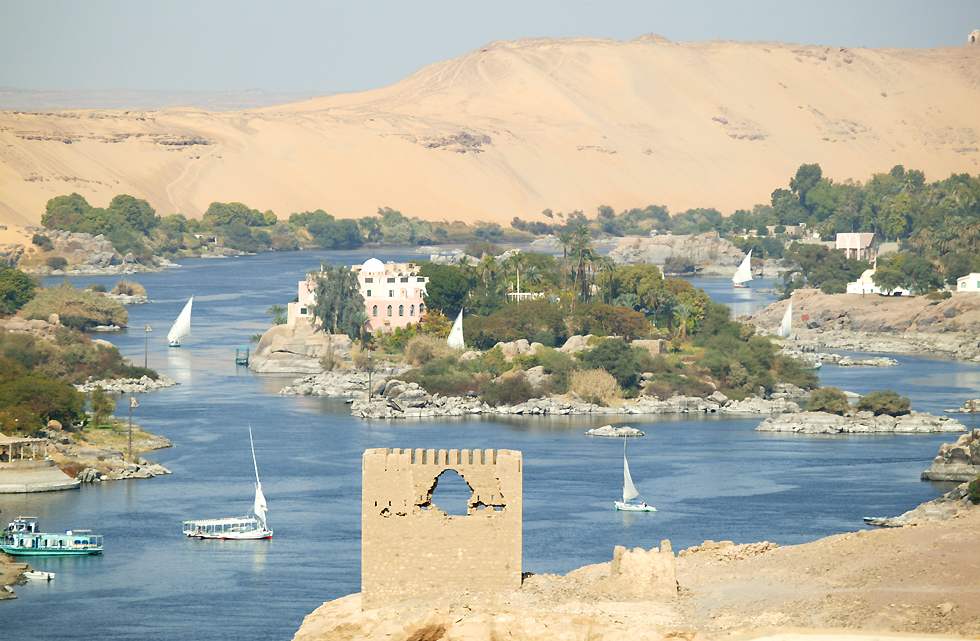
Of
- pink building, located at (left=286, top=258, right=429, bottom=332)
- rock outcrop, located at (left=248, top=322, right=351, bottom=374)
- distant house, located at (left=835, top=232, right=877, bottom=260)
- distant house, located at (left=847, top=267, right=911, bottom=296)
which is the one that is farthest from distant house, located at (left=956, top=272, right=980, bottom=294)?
rock outcrop, located at (left=248, top=322, right=351, bottom=374)

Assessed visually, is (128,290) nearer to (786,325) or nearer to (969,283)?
(786,325)

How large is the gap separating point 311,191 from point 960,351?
381 feet

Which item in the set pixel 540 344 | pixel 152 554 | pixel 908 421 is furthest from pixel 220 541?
pixel 540 344

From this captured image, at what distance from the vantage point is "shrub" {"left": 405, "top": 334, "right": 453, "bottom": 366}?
7250 centimetres

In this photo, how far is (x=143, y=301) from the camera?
343 ft

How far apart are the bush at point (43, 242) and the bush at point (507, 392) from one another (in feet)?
223

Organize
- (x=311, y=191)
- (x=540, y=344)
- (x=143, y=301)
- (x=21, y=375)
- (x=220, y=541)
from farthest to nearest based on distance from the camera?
1. (x=311, y=191)
2. (x=143, y=301)
3. (x=540, y=344)
4. (x=21, y=375)
5. (x=220, y=541)

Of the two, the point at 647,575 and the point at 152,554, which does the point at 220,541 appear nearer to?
the point at 152,554

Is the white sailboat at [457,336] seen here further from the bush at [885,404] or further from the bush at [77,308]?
the bush at [77,308]

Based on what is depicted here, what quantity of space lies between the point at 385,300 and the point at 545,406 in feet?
50.8

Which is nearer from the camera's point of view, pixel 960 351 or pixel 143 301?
pixel 960 351

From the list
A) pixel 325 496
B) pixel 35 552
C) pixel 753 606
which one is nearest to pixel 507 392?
pixel 325 496

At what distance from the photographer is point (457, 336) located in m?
74.4

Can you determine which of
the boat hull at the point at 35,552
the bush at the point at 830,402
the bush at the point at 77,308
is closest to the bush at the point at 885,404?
the bush at the point at 830,402
